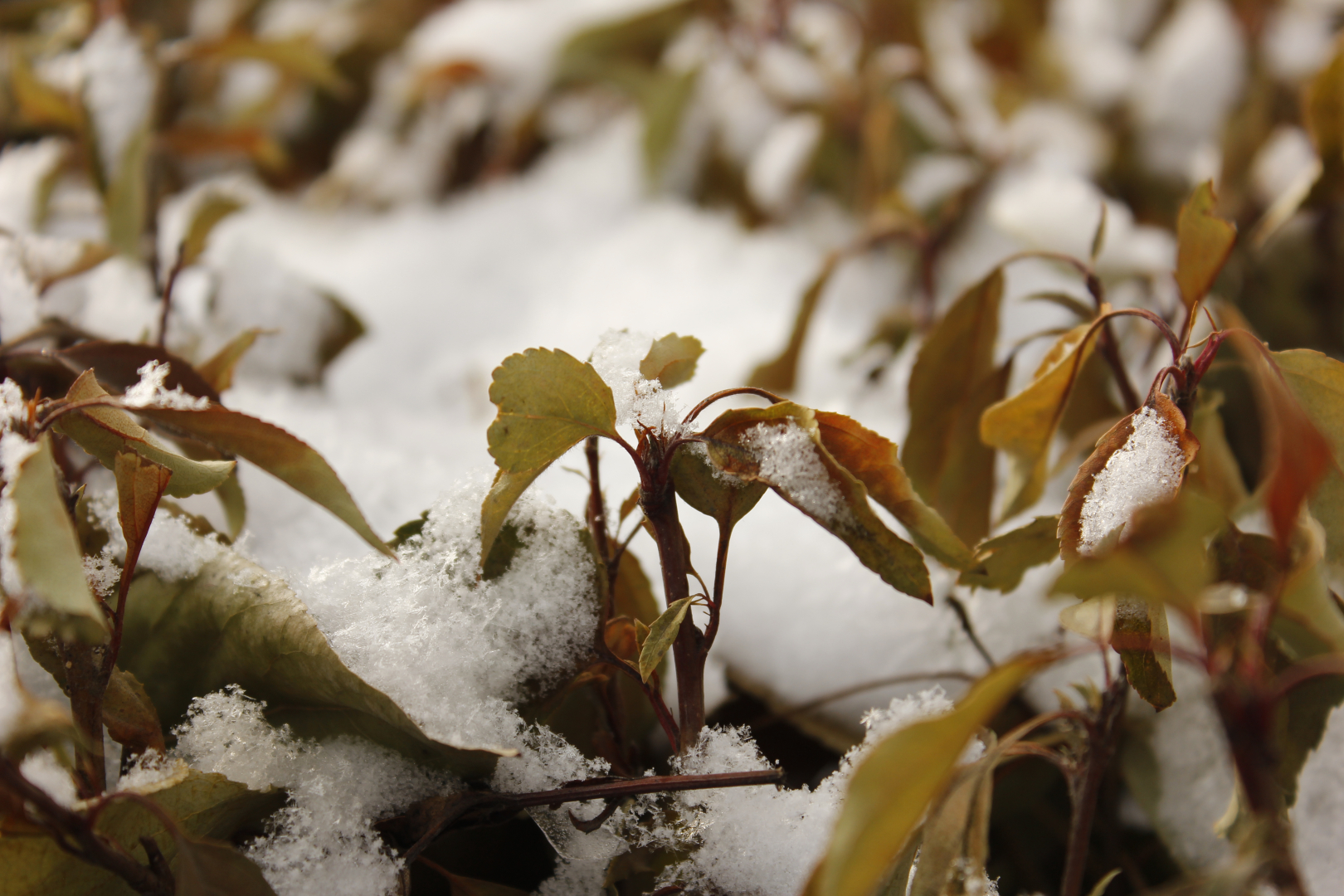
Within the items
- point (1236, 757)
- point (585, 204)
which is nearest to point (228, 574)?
point (1236, 757)

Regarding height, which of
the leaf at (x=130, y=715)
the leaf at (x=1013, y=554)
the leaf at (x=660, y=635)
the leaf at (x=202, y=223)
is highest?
the leaf at (x=202, y=223)

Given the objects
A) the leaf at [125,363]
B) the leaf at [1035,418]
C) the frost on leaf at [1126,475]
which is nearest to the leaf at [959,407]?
the leaf at [1035,418]

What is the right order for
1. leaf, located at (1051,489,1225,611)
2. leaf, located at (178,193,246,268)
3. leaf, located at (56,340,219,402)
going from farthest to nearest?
1. leaf, located at (178,193,246,268)
2. leaf, located at (56,340,219,402)
3. leaf, located at (1051,489,1225,611)

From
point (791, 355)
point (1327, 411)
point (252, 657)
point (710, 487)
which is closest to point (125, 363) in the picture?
point (252, 657)

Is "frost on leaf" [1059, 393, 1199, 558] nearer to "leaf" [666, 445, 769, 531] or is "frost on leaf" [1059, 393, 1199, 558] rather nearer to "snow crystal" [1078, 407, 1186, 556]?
A: "snow crystal" [1078, 407, 1186, 556]

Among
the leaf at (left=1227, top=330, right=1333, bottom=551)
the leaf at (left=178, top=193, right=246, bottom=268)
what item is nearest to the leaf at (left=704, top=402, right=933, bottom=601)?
the leaf at (left=1227, top=330, right=1333, bottom=551)

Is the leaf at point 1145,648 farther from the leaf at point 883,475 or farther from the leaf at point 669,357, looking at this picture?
the leaf at point 669,357

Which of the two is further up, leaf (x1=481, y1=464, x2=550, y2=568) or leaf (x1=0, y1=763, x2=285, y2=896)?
leaf (x1=481, y1=464, x2=550, y2=568)

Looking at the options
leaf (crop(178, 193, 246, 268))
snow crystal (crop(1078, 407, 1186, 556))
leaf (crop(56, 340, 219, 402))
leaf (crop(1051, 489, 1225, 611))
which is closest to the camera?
leaf (crop(1051, 489, 1225, 611))
